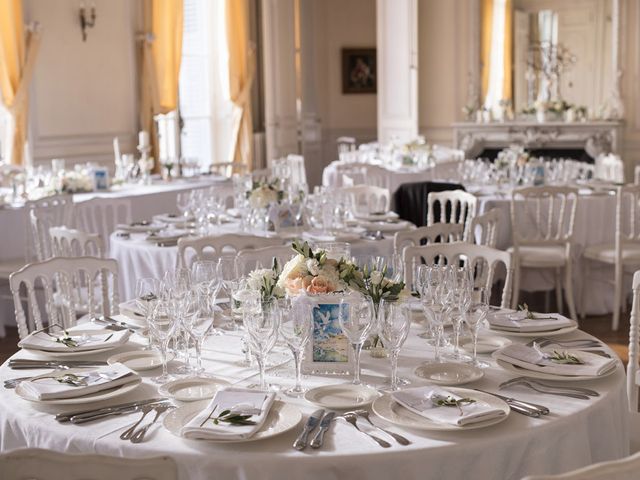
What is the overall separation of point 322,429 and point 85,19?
25.1ft

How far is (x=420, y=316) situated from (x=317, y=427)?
1060 mm

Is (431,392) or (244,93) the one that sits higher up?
(244,93)

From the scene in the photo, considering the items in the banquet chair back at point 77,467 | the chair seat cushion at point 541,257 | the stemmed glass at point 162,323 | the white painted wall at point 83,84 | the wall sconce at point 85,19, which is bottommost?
the chair seat cushion at point 541,257

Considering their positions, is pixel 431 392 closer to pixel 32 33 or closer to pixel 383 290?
pixel 383 290

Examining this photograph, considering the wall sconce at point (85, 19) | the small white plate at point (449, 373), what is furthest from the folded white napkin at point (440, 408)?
the wall sconce at point (85, 19)

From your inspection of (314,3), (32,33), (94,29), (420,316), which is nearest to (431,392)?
(420,316)

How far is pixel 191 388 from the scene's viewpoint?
7.35 ft

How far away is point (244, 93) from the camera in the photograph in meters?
11.2

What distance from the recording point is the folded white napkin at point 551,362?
227 centimetres

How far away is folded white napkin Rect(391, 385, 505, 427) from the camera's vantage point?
6.36 ft

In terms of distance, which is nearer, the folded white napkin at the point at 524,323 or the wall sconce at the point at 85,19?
the folded white napkin at the point at 524,323

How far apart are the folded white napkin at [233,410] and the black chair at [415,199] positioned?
17.4ft

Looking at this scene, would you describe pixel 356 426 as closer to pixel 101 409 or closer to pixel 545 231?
pixel 101 409

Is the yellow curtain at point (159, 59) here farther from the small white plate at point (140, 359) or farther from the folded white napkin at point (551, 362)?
the folded white napkin at point (551, 362)
